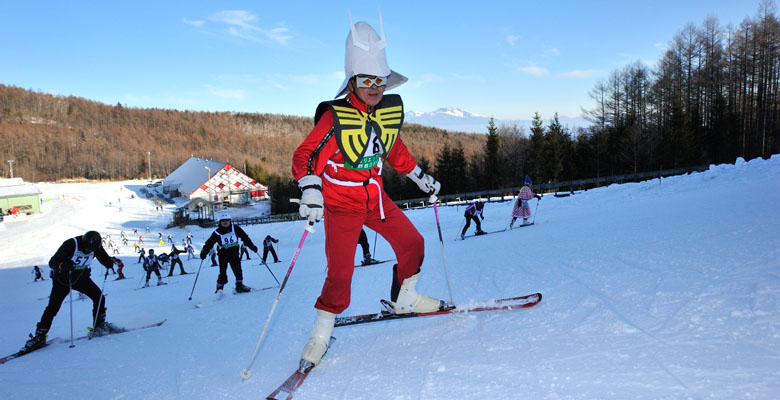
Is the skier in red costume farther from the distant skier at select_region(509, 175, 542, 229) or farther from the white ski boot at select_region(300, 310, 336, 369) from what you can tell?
the distant skier at select_region(509, 175, 542, 229)

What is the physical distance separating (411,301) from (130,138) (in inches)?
5600

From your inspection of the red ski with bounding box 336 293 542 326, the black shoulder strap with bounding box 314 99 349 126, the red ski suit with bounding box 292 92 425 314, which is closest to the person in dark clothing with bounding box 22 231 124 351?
the red ski with bounding box 336 293 542 326

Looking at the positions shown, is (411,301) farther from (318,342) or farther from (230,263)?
(230,263)

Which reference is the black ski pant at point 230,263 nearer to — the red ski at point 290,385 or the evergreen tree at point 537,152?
the red ski at point 290,385

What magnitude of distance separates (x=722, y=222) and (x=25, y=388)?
8.30 m

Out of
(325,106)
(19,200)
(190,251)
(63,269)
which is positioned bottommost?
(190,251)

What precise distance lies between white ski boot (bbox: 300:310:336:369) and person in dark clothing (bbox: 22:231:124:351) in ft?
13.7

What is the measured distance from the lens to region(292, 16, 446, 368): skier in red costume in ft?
9.96

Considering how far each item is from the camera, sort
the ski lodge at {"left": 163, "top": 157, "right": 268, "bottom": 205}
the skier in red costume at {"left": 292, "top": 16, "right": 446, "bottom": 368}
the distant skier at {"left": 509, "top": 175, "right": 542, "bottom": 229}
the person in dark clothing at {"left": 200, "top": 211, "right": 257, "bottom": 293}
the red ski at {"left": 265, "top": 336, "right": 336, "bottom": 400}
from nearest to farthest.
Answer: the red ski at {"left": 265, "top": 336, "right": 336, "bottom": 400}, the skier in red costume at {"left": 292, "top": 16, "right": 446, "bottom": 368}, the person in dark clothing at {"left": 200, "top": 211, "right": 257, "bottom": 293}, the distant skier at {"left": 509, "top": 175, "right": 542, "bottom": 229}, the ski lodge at {"left": 163, "top": 157, "right": 268, "bottom": 205}

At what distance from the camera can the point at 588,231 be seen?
7.75 metres

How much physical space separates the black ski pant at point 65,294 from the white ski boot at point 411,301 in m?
4.59

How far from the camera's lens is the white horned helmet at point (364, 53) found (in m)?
3.09

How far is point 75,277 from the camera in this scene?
5.50 meters

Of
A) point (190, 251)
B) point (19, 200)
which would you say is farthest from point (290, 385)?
point (19, 200)
